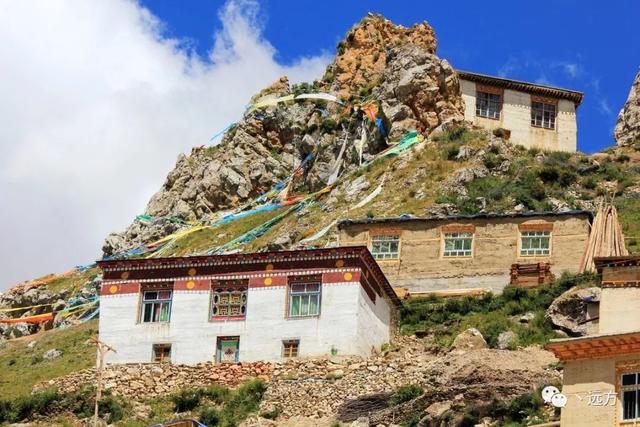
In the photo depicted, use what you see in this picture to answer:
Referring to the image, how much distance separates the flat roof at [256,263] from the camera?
59341 mm

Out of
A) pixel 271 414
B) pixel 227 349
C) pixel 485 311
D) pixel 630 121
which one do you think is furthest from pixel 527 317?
pixel 630 121

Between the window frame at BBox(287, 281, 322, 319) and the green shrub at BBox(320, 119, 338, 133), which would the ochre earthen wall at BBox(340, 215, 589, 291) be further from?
the green shrub at BBox(320, 119, 338, 133)

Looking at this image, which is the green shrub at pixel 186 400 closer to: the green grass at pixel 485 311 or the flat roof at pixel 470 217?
the green grass at pixel 485 311

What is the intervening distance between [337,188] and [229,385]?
34911mm

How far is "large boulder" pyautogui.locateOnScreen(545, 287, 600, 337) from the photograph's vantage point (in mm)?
54944

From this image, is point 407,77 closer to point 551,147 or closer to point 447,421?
point 551,147

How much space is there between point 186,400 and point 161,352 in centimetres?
454

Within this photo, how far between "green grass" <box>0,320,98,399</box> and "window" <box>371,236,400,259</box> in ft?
46.9

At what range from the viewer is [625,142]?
9700 centimetres

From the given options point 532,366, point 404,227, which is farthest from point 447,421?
point 404,227

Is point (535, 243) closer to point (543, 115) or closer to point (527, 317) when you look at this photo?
point (527, 317)

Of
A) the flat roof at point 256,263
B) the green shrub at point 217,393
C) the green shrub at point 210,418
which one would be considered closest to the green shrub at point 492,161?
the flat roof at point 256,263

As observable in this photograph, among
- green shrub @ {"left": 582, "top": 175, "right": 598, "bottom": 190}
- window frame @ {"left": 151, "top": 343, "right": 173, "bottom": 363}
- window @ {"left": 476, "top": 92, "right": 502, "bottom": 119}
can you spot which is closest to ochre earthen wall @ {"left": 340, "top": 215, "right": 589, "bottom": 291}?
window frame @ {"left": 151, "top": 343, "right": 173, "bottom": 363}

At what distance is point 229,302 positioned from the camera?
60094 millimetres
